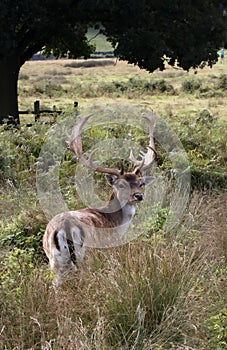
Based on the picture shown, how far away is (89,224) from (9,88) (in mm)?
14670

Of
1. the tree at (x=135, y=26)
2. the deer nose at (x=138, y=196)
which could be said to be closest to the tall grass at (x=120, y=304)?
the deer nose at (x=138, y=196)

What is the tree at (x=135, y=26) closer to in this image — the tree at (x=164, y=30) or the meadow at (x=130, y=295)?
the tree at (x=164, y=30)

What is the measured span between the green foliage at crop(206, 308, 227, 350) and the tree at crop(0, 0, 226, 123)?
13.3 m

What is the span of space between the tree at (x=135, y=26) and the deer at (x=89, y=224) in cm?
969

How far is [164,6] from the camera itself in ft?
60.1

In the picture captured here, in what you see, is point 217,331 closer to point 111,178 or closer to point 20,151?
point 111,178

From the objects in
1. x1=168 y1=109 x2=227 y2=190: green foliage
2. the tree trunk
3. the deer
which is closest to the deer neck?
the deer

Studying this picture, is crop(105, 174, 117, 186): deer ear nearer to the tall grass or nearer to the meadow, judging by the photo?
the meadow

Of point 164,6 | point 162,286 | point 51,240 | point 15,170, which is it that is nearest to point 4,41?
point 164,6

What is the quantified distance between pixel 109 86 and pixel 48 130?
32311mm

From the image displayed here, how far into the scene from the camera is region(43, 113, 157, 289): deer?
6496mm

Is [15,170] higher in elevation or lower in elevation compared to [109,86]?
higher

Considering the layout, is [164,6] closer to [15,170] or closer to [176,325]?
[15,170]

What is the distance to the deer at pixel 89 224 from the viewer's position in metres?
6.50
